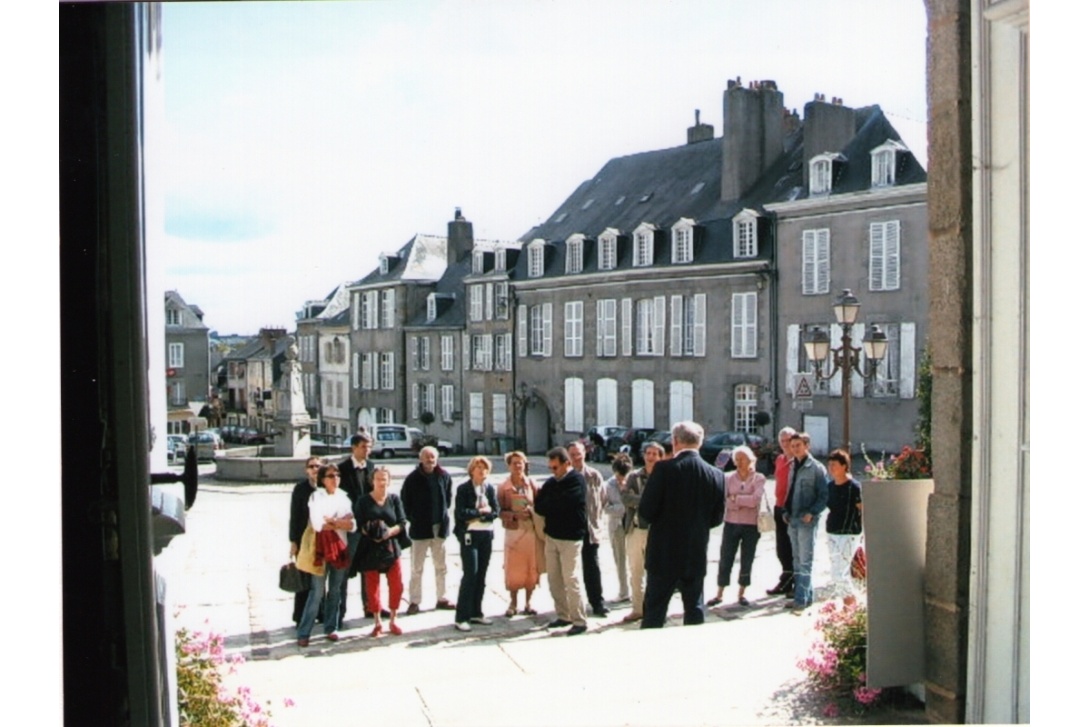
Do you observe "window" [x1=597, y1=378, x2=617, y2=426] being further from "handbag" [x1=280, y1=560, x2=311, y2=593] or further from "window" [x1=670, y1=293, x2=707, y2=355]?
"handbag" [x1=280, y1=560, x2=311, y2=593]

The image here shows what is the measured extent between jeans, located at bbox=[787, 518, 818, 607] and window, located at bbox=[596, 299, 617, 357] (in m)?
0.92

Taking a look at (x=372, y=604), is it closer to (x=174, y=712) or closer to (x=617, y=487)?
(x=617, y=487)

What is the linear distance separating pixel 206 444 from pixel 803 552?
238 cm

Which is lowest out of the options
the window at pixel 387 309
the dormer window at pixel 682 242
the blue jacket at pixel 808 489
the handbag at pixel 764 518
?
the handbag at pixel 764 518

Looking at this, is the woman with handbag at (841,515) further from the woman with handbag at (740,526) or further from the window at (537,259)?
the window at (537,259)

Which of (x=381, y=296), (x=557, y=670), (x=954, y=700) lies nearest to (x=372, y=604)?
(x=557, y=670)

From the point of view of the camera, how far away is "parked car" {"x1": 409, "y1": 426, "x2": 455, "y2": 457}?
458cm

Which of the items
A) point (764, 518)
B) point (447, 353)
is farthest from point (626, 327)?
point (764, 518)

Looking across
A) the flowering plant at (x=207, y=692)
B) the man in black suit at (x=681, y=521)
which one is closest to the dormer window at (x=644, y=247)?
the man in black suit at (x=681, y=521)

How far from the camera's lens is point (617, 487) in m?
4.73

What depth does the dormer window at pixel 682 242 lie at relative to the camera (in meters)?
4.80

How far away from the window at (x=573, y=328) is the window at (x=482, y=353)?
351 mm

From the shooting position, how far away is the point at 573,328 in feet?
15.5
